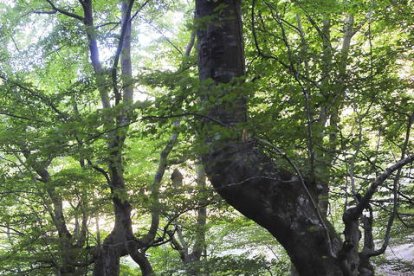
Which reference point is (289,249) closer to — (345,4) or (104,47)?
(345,4)

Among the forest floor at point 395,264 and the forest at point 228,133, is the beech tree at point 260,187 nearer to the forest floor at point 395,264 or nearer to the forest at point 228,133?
the forest at point 228,133

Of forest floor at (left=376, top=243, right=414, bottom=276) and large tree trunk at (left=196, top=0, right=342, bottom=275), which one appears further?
forest floor at (left=376, top=243, right=414, bottom=276)

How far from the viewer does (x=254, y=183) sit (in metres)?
3.17

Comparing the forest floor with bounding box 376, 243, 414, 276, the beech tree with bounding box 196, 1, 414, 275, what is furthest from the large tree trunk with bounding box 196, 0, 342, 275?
the forest floor with bounding box 376, 243, 414, 276

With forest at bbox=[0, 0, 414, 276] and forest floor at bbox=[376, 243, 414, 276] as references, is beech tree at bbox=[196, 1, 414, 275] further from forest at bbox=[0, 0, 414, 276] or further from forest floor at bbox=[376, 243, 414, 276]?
forest floor at bbox=[376, 243, 414, 276]

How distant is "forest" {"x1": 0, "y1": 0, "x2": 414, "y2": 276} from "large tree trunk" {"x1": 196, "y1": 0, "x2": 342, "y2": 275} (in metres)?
0.01

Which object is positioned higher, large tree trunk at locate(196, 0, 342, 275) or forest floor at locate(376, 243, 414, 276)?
large tree trunk at locate(196, 0, 342, 275)

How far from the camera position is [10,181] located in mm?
6227

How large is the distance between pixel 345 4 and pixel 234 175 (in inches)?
136

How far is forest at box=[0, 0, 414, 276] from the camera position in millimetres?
3055

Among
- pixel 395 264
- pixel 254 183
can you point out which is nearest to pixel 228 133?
pixel 254 183

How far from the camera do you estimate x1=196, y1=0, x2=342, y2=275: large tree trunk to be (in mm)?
3086

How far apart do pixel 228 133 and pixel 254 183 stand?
74 centimetres

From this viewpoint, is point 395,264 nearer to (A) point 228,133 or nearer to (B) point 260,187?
(B) point 260,187
